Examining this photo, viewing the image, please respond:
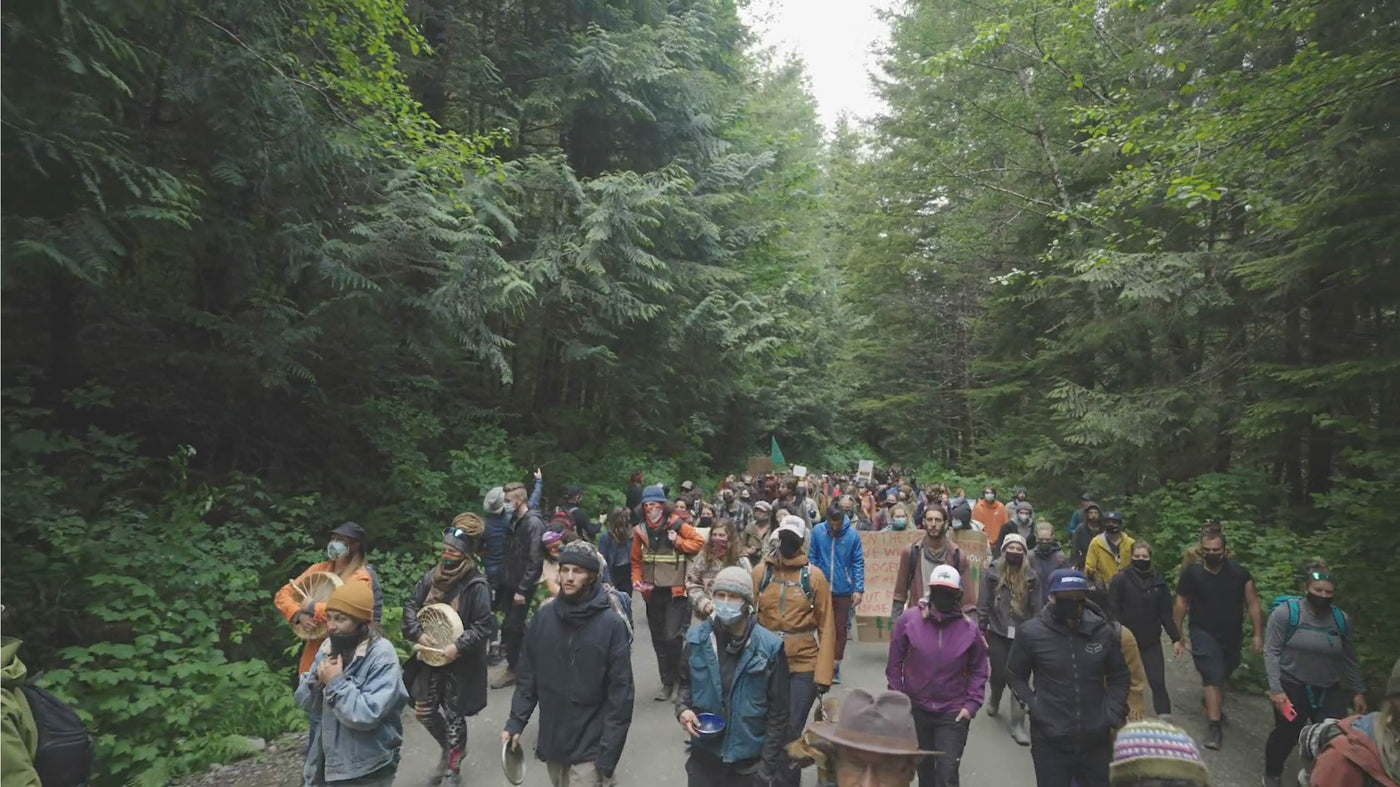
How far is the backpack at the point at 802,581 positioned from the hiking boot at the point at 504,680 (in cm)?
388

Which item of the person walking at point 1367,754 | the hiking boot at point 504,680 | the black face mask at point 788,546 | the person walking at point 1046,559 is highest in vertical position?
the black face mask at point 788,546

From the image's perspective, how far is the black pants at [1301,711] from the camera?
215 inches

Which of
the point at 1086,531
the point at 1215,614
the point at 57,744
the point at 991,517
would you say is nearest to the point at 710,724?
the point at 57,744

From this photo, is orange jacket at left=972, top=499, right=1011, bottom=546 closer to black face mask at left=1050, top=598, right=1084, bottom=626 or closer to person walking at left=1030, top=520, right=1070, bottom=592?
person walking at left=1030, top=520, right=1070, bottom=592

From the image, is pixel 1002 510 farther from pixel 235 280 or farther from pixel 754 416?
pixel 754 416

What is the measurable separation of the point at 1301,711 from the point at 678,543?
5.57 m

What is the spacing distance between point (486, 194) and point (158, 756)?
27.8 ft

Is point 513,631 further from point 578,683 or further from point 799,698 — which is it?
point 578,683

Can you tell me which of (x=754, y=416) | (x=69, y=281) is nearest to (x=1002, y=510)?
(x=69, y=281)

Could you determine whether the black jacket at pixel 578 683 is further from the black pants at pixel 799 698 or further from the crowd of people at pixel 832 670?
the black pants at pixel 799 698

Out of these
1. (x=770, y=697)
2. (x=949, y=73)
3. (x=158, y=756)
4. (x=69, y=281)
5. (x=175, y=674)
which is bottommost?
(x=158, y=756)

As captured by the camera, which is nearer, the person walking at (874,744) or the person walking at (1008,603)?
the person walking at (874,744)

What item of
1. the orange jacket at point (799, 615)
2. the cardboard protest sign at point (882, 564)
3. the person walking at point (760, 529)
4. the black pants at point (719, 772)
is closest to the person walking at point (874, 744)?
the black pants at point (719, 772)

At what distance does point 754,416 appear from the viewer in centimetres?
3438
